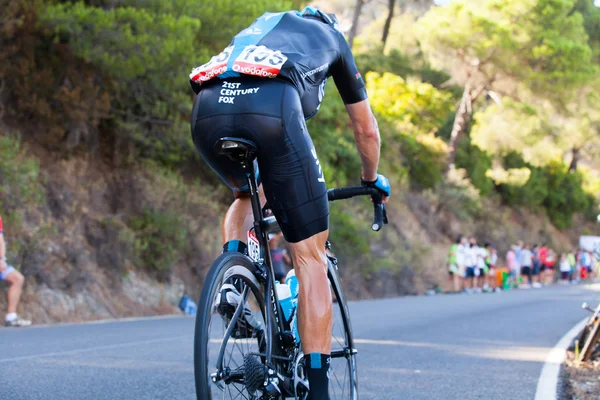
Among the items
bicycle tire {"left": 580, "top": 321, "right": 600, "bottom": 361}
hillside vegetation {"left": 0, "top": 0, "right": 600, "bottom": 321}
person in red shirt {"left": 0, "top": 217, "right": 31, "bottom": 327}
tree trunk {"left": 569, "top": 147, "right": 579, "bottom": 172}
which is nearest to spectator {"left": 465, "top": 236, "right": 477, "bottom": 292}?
hillside vegetation {"left": 0, "top": 0, "right": 600, "bottom": 321}

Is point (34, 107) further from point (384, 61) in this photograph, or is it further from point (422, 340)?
point (384, 61)

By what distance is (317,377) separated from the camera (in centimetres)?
338

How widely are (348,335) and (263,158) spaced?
3.85 ft

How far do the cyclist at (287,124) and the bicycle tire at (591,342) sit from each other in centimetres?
412

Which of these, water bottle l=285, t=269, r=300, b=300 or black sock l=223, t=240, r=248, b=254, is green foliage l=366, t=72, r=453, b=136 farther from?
black sock l=223, t=240, r=248, b=254

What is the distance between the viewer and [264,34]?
3389 mm

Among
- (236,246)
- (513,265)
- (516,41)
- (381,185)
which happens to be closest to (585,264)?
(513,265)

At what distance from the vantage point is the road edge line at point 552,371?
217 inches

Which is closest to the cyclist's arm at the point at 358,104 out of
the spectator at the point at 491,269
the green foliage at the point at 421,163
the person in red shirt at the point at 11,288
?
the person in red shirt at the point at 11,288

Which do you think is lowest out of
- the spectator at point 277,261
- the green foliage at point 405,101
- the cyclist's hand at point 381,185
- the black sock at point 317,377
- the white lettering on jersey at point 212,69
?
the black sock at point 317,377

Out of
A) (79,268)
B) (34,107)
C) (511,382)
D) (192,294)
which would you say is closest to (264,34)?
(511,382)

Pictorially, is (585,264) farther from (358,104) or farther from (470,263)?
(358,104)

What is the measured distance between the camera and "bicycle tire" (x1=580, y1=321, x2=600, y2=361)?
22.4 feet

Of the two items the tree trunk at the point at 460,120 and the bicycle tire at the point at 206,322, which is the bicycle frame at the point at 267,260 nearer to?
the bicycle tire at the point at 206,322
